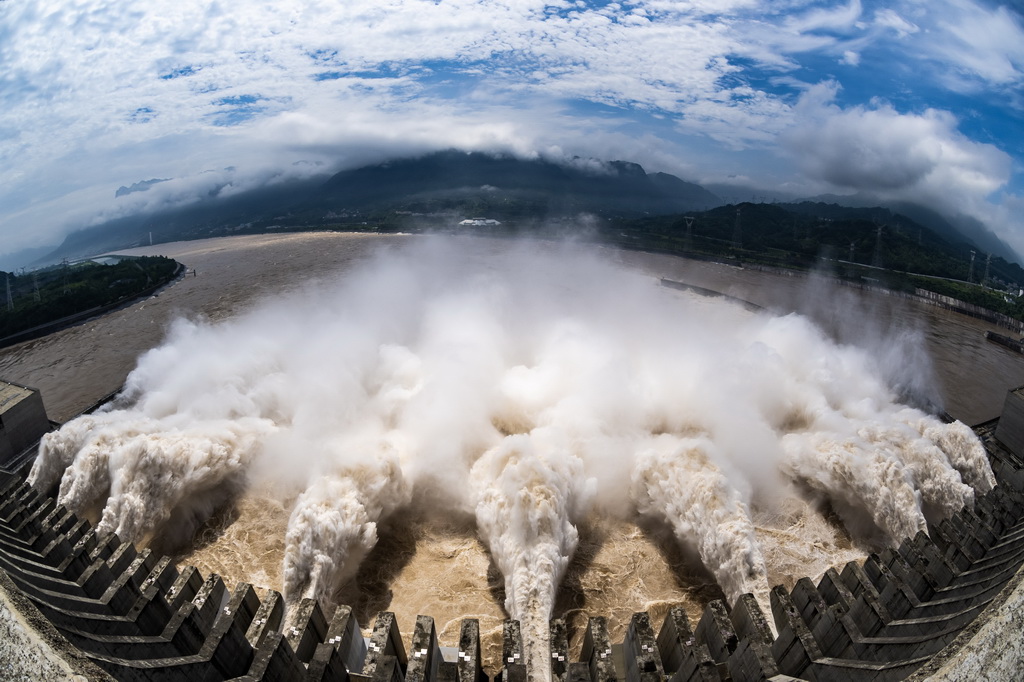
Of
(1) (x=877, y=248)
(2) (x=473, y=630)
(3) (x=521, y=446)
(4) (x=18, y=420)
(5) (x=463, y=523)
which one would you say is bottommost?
(4) (x=18, y=420)

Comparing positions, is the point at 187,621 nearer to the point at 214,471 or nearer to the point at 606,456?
the point at 214,471

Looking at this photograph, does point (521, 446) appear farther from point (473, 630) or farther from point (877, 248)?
point (877, 248)

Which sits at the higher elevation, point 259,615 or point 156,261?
point 259,615

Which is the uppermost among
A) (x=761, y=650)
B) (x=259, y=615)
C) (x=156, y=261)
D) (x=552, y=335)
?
(x=761, y=650)

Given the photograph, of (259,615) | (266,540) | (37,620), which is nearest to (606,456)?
(266,540)

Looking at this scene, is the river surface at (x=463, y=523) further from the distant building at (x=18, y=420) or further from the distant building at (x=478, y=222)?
the distant building at (x=478, y=222)

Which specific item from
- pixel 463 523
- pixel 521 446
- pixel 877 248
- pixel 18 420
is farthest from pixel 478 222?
pixel 463 523

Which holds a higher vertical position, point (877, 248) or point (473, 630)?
point (877, 248)
